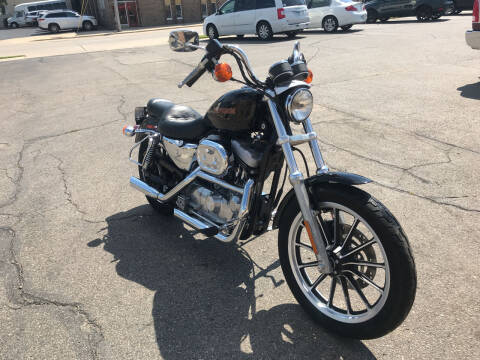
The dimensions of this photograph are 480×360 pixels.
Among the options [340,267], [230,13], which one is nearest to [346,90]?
[340,267]

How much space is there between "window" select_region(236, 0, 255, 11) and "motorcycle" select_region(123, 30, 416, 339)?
15.1 meters

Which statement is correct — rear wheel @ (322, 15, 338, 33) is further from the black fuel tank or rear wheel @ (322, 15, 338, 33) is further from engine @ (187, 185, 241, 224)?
the black fuel tank

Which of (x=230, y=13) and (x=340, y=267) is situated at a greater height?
(x=230, y=13)

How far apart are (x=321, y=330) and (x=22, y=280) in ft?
7.74

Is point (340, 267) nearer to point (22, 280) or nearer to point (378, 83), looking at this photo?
point (22, 280)

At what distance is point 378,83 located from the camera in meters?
8.44

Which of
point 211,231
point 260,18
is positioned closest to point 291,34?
point 260,18

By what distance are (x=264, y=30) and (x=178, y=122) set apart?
567 inches

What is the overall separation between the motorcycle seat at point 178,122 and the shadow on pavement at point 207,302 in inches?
38.5

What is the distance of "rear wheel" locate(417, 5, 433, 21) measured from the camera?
20.2 meters

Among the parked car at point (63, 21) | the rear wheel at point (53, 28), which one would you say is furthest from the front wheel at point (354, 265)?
the rear wheel at point (53, 28)

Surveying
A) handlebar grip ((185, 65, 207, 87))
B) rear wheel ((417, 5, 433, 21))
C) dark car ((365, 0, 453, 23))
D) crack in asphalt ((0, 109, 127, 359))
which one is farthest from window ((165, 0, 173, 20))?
handlebar grip ((185, 65, 207, 87))

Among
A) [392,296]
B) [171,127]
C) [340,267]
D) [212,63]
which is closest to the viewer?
[392,296]

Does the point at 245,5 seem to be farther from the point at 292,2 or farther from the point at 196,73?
the point at 196,73
